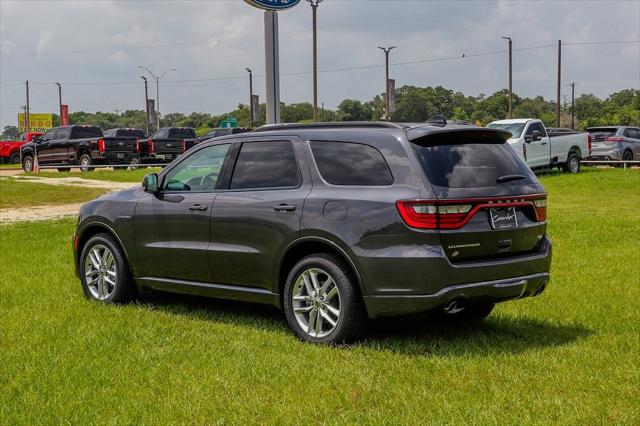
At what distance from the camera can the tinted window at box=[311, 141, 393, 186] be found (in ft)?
20.7

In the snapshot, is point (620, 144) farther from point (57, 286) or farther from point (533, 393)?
point (533, 393)

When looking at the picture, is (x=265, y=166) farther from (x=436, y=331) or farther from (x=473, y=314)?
(x=473, y=314)

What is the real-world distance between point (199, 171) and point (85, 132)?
1148 inches

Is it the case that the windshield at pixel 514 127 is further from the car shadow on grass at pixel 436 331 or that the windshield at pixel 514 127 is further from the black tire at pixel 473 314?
the black tire at pixel 473 314

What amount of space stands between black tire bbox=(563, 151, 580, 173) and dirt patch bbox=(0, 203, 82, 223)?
16626 mm

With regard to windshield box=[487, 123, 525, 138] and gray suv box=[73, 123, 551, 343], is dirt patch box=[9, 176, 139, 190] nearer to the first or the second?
windshield box=[487, 123, 525, 138]

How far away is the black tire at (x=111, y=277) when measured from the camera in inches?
324

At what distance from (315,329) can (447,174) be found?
61.6 inches

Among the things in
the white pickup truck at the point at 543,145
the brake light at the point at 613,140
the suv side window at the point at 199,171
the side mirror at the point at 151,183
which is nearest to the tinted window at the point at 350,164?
the suv side window at the point at 199,171

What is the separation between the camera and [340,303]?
630 centimetres

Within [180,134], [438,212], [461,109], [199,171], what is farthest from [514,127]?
[461,109]

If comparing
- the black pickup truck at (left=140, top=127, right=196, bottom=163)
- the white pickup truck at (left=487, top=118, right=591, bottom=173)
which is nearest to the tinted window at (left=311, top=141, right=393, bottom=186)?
the white pickup truck at (left=487, top=118, right=591, bottom=173)

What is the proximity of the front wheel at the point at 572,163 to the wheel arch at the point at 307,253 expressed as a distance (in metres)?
23.8

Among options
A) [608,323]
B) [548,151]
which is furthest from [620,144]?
[608,323]
